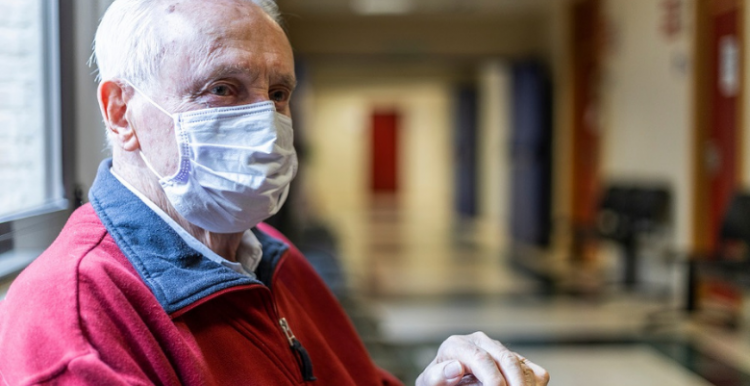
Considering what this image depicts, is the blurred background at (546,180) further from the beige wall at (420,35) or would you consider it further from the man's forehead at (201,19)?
the man's forehead at (201,19)

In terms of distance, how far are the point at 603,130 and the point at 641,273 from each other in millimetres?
1835

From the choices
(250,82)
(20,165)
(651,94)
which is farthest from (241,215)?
(651,94)

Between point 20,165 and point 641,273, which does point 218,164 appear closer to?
point 20,165

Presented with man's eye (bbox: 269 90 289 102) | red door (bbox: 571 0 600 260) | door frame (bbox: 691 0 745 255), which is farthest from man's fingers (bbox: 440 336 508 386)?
red door (bbox: 571 0 600 260)

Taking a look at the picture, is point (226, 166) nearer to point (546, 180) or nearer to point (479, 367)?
point (479, 367)

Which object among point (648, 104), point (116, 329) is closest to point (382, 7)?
point (648, 104)

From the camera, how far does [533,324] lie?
515 centimetres

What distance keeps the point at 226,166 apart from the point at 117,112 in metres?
0.18

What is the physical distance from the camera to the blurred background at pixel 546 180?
5.20 ft

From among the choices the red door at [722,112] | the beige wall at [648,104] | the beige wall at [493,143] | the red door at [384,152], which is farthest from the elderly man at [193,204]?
the red door at [384,152]

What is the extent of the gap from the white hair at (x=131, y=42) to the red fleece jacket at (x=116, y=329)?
200mm

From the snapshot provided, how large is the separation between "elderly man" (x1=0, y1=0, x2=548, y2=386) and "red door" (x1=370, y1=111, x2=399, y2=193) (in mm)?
21586

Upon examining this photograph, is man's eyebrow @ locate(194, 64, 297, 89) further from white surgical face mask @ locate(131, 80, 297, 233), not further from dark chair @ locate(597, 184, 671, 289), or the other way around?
dark chair @ locate(597, 184, 671, 289)

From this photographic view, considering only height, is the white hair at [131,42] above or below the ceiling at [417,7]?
below
